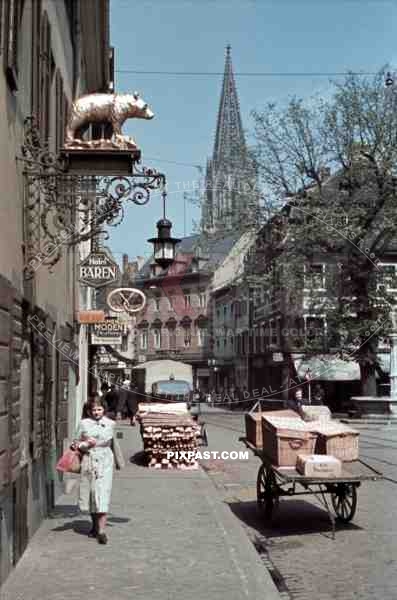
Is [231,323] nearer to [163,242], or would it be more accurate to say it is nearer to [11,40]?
[163,242]

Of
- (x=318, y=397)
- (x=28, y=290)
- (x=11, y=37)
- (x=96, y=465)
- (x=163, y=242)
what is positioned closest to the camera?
(x=11, y=37)

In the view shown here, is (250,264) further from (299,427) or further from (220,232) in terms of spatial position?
(299,427)

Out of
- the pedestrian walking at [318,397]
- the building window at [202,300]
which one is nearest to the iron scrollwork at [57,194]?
the building window at [202,300]

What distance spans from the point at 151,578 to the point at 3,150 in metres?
3.85

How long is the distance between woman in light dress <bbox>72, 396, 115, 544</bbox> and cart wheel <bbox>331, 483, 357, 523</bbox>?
2824mm

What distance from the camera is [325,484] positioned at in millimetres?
10438

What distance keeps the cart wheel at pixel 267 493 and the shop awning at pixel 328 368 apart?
70.7ft

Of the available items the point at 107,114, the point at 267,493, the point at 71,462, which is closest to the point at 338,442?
the point at 267,493

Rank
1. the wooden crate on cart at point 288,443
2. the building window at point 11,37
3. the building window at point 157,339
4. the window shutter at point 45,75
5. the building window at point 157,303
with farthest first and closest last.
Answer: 1. the building window at point 157,339
2. the building window at point 157,303
3. the wooden crate on cart at point 288,443
4. the window shutter at point 45,75
5. the building window at point 11,37

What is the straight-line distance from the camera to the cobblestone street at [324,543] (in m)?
7.93

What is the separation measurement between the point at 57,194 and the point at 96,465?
10.1 ft

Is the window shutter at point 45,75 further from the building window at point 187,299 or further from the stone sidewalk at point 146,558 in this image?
the building window at point 187,299

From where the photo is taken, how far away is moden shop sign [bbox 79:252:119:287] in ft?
53.9

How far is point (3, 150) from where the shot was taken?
736 centimetres
